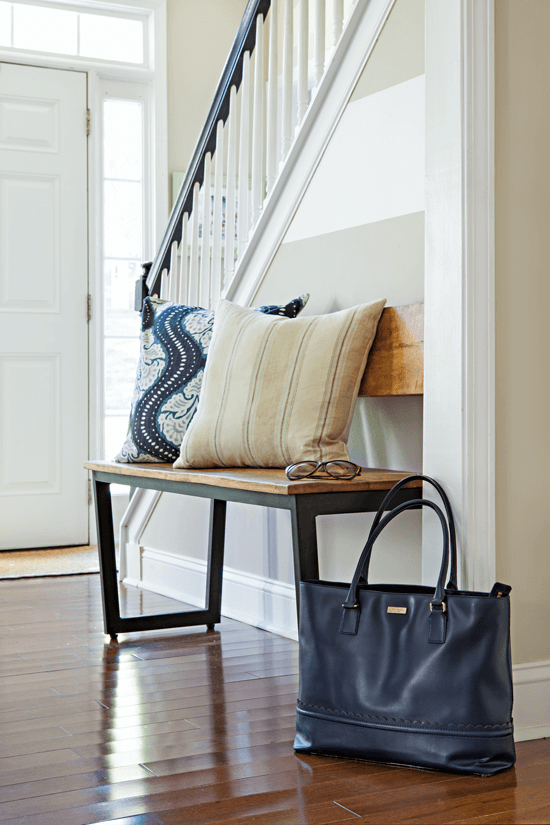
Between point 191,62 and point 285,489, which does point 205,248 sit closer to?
point 285,489

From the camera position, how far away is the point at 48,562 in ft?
13.1

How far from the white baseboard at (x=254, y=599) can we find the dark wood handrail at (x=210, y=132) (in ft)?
3.06

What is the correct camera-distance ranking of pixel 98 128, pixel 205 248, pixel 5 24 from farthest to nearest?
1. pixel 98 128
2. pixel 5 24
3. pixel 205 248

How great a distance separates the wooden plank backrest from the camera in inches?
78.8

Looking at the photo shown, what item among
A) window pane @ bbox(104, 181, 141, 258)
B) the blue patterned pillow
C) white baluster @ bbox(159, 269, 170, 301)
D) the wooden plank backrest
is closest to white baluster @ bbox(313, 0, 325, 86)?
the blue patterned pillow

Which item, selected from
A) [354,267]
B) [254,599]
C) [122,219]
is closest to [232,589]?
[254,599]

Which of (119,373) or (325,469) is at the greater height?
(119,373)

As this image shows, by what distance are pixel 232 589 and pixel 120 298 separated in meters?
2.19

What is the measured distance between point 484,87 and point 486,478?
2.39 feet

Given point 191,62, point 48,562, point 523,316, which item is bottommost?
point 48,562

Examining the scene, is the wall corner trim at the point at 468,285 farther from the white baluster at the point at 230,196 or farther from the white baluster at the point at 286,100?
the white baluster at the point at 230,196

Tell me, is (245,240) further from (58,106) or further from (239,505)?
(58,106)

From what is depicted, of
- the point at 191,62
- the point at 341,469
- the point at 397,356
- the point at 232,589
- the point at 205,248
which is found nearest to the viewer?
the point at 341,469

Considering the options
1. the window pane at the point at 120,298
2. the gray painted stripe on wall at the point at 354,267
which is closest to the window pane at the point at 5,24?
the window pane at the point at 120,298
